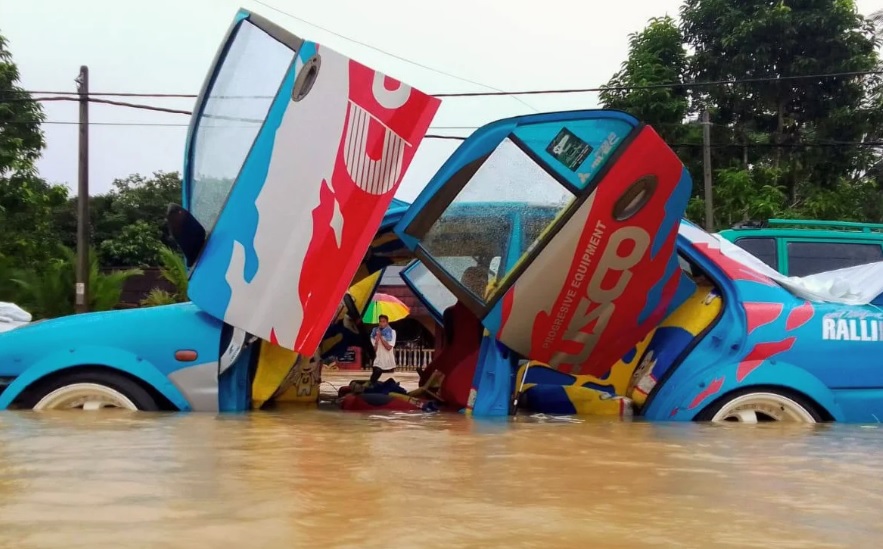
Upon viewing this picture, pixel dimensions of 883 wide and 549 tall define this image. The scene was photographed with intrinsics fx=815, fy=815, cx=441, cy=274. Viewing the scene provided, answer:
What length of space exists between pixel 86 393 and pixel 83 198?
14.5m

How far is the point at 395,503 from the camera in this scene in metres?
2.23

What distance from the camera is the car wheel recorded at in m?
4.18

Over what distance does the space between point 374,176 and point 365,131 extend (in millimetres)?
212

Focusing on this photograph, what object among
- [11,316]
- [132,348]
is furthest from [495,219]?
[11,316]

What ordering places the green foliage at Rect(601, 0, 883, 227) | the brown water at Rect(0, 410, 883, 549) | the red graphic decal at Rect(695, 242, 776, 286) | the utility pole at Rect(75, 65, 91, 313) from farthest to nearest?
1. the green foliage at Rect(601, 0, 883, 227)
2. the utility pole at Rect(75, 65, 91, 313)
3. the red graphic decal at Rect(695, 242, 776, 286)
4. the brown water at Rect(0, 410, 883, 549)

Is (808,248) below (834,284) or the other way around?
the other way around

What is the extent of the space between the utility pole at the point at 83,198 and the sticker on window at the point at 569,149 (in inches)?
522

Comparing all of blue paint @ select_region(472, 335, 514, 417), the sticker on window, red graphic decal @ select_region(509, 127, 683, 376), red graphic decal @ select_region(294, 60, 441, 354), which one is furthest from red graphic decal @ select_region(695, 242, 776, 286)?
red graphic decal @ select_region(294, 60, 441, 354)

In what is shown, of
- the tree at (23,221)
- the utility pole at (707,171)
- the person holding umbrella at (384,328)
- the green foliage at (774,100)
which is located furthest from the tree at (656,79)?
the tree at (23,221)

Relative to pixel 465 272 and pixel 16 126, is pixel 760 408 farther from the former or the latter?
pixel 16 126

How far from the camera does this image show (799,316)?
4258mm

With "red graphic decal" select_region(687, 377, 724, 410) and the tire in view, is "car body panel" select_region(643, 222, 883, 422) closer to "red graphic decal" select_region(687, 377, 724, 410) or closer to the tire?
"red graphic decal" select_region(687, 377, 724, 410)

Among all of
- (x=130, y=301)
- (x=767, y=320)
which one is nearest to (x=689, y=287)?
(x=767, y=320)

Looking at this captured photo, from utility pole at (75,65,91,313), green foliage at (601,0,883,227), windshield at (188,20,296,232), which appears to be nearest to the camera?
windshield at (188,20,296,232)
